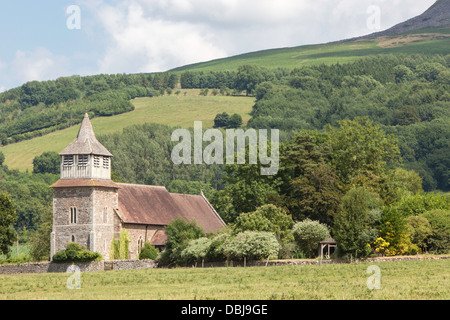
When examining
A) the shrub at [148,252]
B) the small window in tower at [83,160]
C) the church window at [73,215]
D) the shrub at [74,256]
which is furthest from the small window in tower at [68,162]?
the shrub at [148,252]

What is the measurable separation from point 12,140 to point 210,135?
5306 cm

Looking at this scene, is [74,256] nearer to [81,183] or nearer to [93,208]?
[93,208]

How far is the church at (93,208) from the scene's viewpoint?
65.4m

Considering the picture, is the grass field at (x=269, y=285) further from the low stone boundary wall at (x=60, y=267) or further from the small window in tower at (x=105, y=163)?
the small window in tower at (x=105, y=163)

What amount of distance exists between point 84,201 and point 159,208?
978 centimetres

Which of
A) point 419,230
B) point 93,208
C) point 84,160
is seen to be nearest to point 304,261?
point 419,230

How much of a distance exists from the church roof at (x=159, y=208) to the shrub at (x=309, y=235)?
1101 centimetres

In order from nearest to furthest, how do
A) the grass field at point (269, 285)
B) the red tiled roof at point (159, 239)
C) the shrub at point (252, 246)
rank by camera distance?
1. the grass field at point (269, 285)
2. the shrub at point (252, 246)
3. the red tiled roof at point (159, 239)

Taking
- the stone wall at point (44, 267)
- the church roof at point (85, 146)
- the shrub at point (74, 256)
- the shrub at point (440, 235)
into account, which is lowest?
the stone wall at point (44, 267)

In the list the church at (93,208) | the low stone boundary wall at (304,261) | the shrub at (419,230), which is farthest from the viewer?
the church at (93,208)

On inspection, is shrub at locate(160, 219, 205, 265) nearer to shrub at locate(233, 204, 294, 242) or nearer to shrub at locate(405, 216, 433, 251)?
shrub at locate(233, 204, 294, 242)
